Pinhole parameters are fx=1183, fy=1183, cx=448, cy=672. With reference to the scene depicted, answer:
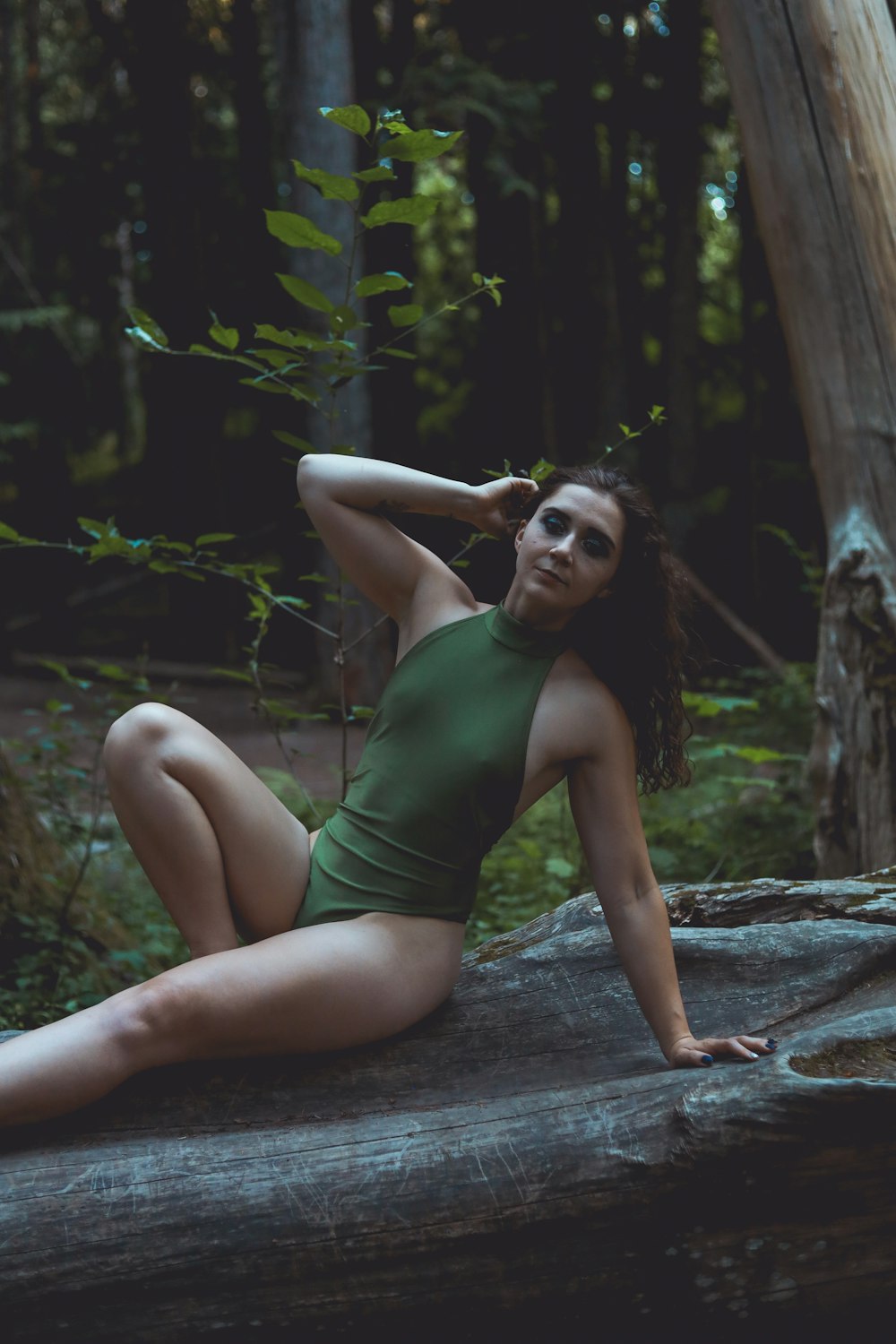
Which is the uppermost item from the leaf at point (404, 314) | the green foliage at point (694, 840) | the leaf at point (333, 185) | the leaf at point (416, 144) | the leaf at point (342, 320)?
the leaf at point (416, 144)

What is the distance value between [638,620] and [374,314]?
969 cm

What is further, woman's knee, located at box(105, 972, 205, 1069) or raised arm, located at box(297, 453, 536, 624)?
raised arm, located at box(297, 453, 536, 624)

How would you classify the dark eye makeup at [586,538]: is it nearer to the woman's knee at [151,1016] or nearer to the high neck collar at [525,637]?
the high neck collar at [525,637]

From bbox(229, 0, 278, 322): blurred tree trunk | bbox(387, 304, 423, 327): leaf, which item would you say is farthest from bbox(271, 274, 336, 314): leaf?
bbox(229, 0, 278, 322): blurred tree trunk

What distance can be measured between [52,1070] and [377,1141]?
0.65m

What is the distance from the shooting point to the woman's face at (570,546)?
2.50m

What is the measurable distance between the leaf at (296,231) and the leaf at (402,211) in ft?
0.35

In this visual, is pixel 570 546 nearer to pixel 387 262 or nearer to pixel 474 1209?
pixel 474 1209

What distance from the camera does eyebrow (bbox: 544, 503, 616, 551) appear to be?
2.51 meters

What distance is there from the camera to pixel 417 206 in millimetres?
2893

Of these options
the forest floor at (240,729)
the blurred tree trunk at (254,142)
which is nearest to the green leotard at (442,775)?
the forest floor at (240,729)

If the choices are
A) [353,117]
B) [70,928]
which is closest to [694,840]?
[70,928]

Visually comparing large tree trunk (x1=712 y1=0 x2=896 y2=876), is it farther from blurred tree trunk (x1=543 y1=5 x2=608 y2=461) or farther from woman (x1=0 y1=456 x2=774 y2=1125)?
blurred tree trunk (x1=543 y1=5 x2=608 y2=461)

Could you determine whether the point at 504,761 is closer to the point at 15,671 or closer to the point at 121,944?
the point at 121,944
